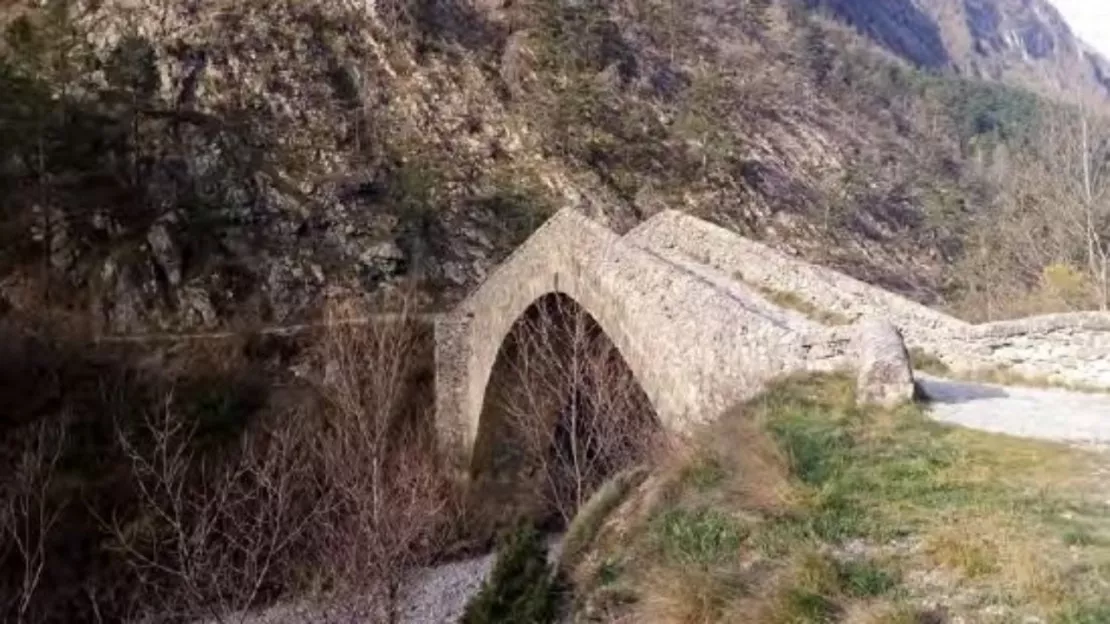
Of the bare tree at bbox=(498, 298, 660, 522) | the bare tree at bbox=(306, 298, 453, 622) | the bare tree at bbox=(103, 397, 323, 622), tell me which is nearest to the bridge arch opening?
the bare tree at bbox=(498, 298, 660, 522)

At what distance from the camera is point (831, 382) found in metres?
9.72

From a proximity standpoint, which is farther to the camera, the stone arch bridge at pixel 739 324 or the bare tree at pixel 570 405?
the bare tree at pixel 570 405

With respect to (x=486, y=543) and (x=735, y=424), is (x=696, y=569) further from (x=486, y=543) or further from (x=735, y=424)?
(x=486, y=543)

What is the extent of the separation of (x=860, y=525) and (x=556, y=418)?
53.1 feet

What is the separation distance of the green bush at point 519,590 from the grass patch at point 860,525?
2.35ft

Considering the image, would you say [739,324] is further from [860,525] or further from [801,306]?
[801,306]

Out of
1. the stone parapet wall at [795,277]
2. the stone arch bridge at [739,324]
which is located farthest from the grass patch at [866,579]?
the stone parapet wall at [795,277]

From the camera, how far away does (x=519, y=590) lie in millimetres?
9031

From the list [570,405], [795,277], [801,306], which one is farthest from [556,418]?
[801,306]

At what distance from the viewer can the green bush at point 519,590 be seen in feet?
27.3

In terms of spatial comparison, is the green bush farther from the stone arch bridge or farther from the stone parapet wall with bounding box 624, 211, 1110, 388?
the stone parapet wall with bounding box 624, 211, 1110, 388

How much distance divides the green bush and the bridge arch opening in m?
2.69

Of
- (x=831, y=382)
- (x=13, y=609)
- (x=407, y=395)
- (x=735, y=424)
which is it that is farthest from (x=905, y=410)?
(x=407, y=395)

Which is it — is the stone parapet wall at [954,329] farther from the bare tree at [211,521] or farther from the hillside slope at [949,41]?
the hillside slope at [949,41]
